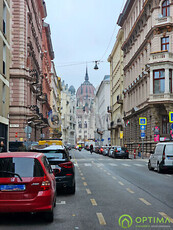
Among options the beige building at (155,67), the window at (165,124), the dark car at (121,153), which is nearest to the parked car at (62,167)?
the beige building at (155,67)

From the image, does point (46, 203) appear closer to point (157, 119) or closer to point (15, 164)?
point (15, 164)

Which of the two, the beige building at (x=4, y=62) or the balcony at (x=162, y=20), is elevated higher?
the balcony at (x=162, y=20)

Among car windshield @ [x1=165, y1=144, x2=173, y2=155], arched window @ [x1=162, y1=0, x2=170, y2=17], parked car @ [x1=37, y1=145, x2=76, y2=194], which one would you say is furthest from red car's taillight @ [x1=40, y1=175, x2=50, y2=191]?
arched window @ [x1=162, y1=0, x2=170, y2=17]

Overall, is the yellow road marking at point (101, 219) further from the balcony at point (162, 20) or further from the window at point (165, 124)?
the balcony at point (162, 20)

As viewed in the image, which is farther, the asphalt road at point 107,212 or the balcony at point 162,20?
the balcony at point 162,20

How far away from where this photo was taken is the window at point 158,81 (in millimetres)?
42359

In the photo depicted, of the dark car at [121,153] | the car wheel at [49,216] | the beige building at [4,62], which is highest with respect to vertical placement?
the beige building at [4,62]

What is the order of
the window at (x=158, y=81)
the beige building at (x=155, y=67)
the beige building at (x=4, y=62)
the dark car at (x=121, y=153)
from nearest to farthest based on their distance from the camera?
the beige building at (x=4, y=62) < the beige building at (x=155, y=67) < the window at (x=158, y=81) < the dark car at (x=121, y=153)

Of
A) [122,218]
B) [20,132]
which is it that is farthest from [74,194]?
[20,132]

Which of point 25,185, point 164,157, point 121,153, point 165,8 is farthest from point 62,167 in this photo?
point 165,8

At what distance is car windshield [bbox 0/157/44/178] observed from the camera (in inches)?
323

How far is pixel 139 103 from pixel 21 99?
17983mm

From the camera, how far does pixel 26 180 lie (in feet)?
26.4

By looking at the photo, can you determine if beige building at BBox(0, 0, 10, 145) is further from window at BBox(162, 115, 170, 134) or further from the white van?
window at BBox(162, 115, 170, 134)
